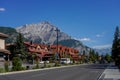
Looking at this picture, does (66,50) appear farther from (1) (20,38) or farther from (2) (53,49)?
(1) (20,38)

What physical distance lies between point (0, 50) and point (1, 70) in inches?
1097

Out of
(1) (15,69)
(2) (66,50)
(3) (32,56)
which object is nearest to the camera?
(1) (15,69)

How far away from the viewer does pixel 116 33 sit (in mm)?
135375

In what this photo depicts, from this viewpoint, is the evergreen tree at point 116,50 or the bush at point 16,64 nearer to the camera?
the bush at point 16,64

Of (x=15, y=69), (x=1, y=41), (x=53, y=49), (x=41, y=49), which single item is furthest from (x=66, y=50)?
(x=15, y=69)

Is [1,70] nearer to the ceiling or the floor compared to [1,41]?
nearer to the floor

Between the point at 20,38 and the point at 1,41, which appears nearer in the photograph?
the point at 1,41

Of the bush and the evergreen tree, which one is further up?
the evergreen tree

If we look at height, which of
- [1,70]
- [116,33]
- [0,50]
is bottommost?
[1,70]

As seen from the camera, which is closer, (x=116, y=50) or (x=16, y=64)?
(x=16, y=64)

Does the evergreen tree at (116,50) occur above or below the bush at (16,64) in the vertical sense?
above

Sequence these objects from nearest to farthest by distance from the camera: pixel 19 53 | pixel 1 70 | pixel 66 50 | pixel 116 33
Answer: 1. pixel 1 70
2. pixel 19 53
3. pixel 116 33
4. pixel 66 50

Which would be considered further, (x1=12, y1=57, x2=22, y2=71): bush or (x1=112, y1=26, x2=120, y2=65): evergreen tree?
(x1=112, y1=26, x2=120, y2=65): evergreen tree

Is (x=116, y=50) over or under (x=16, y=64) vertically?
over
